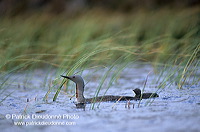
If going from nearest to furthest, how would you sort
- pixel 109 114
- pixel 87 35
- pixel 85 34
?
pixel 109 114 < pixel 87 35 < pixel 85 34

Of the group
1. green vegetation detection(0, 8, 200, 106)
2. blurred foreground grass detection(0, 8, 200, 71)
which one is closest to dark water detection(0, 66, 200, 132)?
green vegetation detection(0, 8, 200, 106)

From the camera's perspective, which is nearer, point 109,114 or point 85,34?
point 109,114

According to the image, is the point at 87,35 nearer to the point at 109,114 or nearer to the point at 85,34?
the point at 85,34

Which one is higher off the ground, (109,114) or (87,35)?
(87,35)

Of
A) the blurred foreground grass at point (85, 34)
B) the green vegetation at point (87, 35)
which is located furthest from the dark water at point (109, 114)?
the blurred foreground grass at point (85, 34)

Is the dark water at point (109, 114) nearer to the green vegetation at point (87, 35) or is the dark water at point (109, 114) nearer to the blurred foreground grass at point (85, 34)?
the green vegetation at point (87, 35)

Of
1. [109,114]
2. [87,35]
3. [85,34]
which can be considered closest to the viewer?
[109,114]

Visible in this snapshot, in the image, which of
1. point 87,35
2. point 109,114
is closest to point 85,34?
point 87,35

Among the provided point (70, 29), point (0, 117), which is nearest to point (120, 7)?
point (70, 29)

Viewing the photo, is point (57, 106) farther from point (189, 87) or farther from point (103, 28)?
point (103, 28)

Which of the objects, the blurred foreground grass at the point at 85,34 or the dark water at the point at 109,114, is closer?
the dark water at the point at 109,114

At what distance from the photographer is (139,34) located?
1258 centimetres

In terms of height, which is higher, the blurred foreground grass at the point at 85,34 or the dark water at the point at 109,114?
the blurred foreground grass at the point at 85,34

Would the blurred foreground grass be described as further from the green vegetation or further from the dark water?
the dark water
